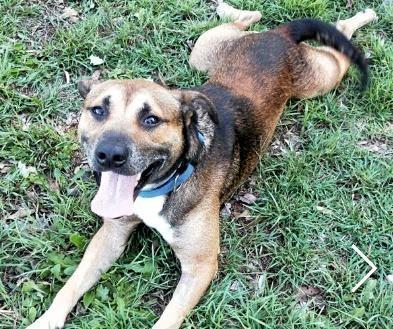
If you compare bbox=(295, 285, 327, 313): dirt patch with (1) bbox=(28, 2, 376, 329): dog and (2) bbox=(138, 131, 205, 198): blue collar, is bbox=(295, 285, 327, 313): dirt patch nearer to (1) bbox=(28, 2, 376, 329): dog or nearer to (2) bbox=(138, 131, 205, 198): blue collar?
(1) bbox=(28, 2, 376, 329): dog

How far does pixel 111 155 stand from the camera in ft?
12.5

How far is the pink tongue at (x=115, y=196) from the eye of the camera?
409 centimetres

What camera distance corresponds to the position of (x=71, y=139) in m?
5.47

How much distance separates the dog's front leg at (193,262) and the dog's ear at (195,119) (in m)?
0.47

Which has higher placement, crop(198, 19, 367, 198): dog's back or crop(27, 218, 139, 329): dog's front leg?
crop(198, 19, 367, 198): dog's back

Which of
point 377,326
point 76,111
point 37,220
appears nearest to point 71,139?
point 76,111

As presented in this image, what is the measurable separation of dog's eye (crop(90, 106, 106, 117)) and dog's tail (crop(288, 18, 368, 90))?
2.10 m

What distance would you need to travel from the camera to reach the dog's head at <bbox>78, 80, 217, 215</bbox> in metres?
3.87

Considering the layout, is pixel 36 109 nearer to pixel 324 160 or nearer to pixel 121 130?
pixel 121 130

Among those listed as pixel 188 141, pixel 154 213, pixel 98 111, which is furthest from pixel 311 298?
pixel 98 111

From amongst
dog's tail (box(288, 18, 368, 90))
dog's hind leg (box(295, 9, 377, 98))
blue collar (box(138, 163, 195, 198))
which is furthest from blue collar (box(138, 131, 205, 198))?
dog's hind leg (box(295, 9, 377, 98))

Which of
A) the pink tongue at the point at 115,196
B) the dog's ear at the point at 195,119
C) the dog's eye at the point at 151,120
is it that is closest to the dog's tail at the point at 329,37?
the dog's ear at the point at 195,119

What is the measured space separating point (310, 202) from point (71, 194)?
195 centimetres

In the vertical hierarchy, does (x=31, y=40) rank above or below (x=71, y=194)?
above
